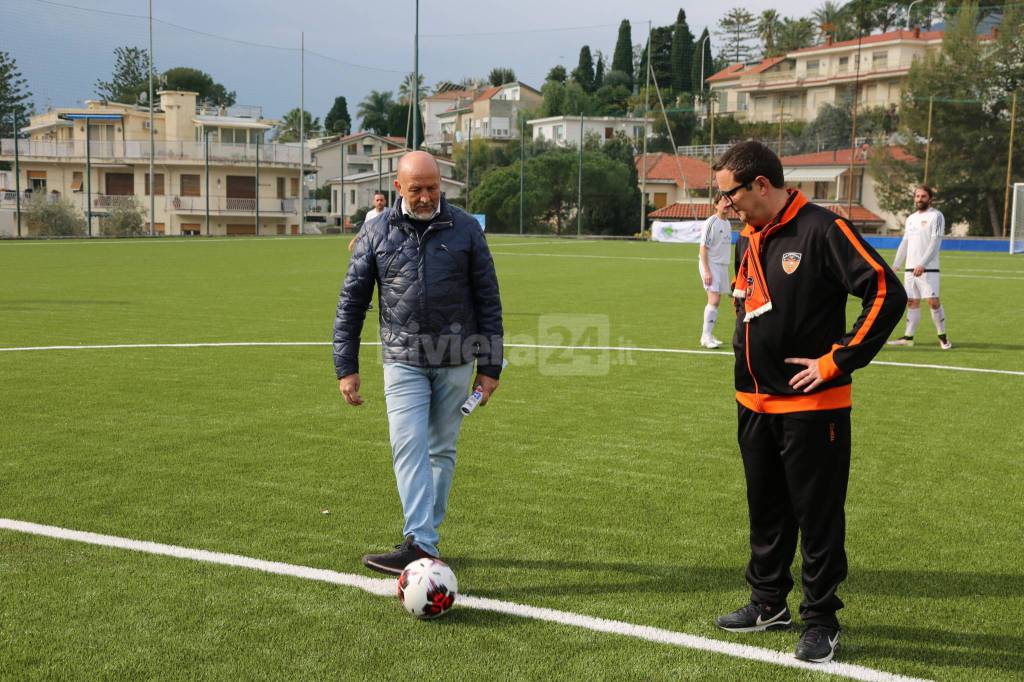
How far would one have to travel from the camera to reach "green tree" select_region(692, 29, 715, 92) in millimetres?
112006

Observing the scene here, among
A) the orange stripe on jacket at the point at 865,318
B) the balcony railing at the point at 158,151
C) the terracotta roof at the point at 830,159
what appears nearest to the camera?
the orange stripe on jacket at the point at 865,318

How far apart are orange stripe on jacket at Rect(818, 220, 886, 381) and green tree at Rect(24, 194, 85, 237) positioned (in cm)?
4877

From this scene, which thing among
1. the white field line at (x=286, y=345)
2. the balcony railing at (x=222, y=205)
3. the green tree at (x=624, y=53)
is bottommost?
the white field line at (x=286, y=345)

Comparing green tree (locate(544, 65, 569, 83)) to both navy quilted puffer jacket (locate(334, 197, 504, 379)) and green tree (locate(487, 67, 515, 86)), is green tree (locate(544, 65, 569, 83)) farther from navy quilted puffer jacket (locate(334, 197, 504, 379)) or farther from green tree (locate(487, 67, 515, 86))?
navy quilted puffer jacket (locate(334, 197, 504, 379))

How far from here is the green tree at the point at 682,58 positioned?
10931cm

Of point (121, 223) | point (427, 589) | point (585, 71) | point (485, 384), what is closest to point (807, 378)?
point (485, 384)

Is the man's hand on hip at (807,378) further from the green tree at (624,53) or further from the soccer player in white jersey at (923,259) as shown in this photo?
the green tree at (624,53)

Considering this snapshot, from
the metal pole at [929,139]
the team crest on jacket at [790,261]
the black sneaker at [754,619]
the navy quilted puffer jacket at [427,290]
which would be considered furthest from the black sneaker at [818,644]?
the metal pole at [929,139]

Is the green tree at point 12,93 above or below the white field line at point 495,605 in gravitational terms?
above

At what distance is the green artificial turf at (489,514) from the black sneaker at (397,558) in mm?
104

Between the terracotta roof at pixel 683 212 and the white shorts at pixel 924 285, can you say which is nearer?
the white shorts at pixel 924 285

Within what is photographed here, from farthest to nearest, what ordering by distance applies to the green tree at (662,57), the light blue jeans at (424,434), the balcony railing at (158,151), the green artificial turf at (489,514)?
1. the green tree at (662,57)
2. the balcony railing at (158,151)
3. the light blue jeans at (424,434)
4. the green artificial turf at (489,514)

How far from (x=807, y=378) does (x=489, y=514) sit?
2.56 meters

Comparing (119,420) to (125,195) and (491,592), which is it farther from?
(125,195)
